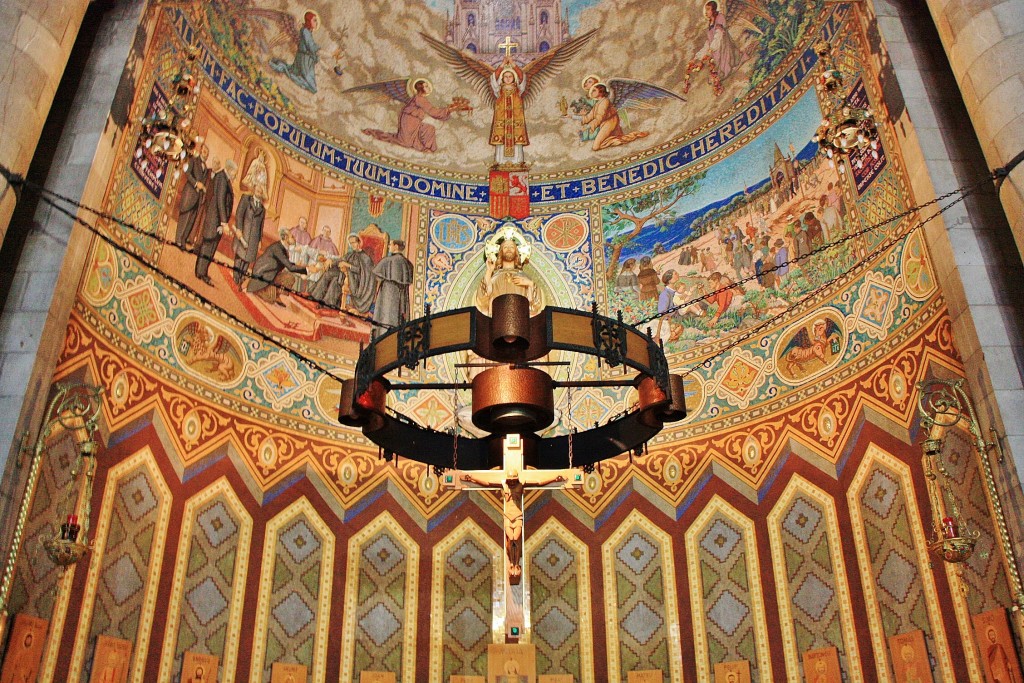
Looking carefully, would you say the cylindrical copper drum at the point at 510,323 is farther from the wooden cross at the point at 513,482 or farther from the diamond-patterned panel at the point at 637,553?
the diamond-patterned panel at the point at 637,553

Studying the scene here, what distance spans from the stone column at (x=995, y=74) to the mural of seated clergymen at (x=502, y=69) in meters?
4.06

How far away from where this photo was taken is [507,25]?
13.6m

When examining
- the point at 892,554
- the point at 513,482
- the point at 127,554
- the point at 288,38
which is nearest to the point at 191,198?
the point at 288,38

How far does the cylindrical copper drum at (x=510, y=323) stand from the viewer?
269 inches

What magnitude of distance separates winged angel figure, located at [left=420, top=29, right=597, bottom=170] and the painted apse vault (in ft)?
0.12

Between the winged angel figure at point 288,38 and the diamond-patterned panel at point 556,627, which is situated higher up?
the winged angel figure at point 288,38

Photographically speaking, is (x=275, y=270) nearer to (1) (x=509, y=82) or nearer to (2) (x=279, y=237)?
(2) (x=279, y=237)

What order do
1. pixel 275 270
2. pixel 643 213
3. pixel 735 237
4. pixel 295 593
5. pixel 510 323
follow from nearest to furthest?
pixel 510 323, pixel 295 593, pixel 275 270, pixel 735 237, pixel 643 213

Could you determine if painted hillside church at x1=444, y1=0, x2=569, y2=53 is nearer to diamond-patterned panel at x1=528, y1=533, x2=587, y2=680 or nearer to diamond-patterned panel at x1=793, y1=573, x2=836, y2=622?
diamond-patterned panel at x1=528, y1=533, x2=587, y2=680

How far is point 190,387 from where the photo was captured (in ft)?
34.7

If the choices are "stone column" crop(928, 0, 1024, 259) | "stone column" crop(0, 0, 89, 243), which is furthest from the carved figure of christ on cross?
"stone column" crop(0, 0, 89, 243)

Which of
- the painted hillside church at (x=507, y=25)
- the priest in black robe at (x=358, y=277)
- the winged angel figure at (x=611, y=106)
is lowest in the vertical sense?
the priest in black robe at (x=358, y=277)

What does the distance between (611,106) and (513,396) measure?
7.61 metres

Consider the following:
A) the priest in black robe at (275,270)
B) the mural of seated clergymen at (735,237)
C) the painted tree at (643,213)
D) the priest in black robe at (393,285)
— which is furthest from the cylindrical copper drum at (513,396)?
the painted tree at (643,213)
